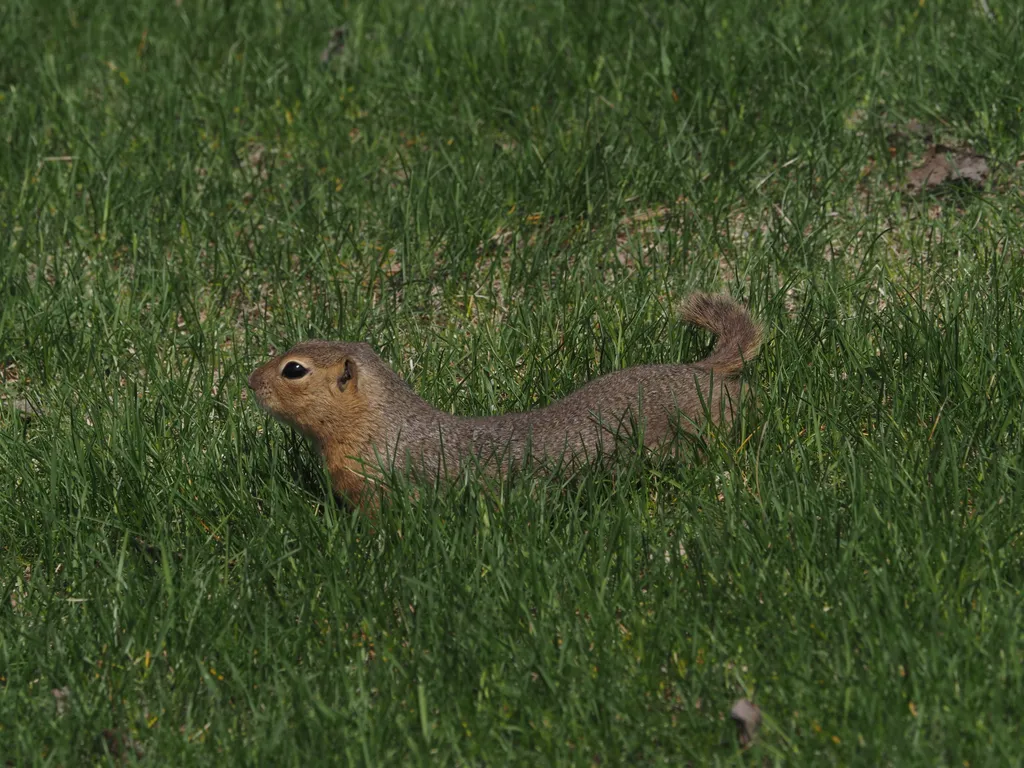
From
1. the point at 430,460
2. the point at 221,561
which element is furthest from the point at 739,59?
the point at 221,561

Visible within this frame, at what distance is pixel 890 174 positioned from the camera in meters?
5.83

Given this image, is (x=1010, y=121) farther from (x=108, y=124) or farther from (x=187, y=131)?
(x=108, y=124)

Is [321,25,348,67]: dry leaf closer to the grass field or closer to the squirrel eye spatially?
the grass field

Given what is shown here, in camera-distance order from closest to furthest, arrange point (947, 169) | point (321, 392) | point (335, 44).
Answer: point (321, 392) < point (947, 169) < point (335, 44)

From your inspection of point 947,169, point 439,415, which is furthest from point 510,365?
point 947,169

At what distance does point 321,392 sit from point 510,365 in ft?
2.47

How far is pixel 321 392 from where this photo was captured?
4.27m

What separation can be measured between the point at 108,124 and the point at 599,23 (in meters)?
2.31

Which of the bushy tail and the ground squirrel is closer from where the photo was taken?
the ground squirrel

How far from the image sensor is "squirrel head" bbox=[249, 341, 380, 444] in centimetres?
428

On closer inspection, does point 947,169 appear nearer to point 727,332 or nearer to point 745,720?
point 727,332

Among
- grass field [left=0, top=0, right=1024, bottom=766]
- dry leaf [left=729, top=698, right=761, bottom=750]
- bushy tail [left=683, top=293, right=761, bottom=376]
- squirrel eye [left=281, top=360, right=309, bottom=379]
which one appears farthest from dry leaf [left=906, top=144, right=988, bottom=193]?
dry leaf [left=729, top=698, right=761, bottom=750]

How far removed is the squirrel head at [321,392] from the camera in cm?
428

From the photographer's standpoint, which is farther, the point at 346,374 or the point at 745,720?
the point at 346,374
